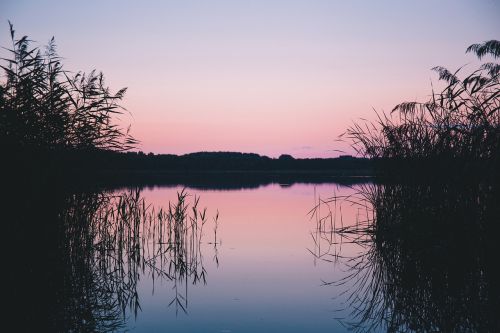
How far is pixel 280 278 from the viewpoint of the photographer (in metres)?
8.16

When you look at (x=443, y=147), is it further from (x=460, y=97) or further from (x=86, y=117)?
(x=86, y=117)

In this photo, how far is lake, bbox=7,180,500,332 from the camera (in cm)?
513

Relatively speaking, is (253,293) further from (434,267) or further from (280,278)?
(434,267)

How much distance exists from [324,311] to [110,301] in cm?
295

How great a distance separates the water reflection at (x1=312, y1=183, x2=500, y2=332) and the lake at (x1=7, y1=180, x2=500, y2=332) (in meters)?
0.01

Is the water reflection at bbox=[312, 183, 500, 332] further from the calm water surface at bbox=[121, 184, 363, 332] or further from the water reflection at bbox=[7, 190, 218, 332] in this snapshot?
the water reflection at bbox=[7, 190, 218, 332]

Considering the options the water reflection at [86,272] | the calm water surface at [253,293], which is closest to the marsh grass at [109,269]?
the water reflection at [86,272]

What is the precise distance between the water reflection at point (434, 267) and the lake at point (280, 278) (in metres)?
0.01

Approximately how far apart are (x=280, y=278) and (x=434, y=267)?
9.90ft

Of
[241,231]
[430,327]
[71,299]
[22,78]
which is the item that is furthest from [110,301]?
[241,231]

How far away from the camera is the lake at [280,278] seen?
5129 millimetres

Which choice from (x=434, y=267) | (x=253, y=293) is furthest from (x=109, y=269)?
(x=434, y=267)

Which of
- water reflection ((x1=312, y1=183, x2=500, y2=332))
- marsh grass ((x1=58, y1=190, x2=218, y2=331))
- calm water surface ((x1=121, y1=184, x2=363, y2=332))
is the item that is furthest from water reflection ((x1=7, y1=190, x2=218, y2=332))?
water reflection ((x1=312, y1=183, x2=500, y2=332))

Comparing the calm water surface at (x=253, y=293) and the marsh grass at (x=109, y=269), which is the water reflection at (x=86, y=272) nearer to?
the marsh grass at (x=109, y=269)
